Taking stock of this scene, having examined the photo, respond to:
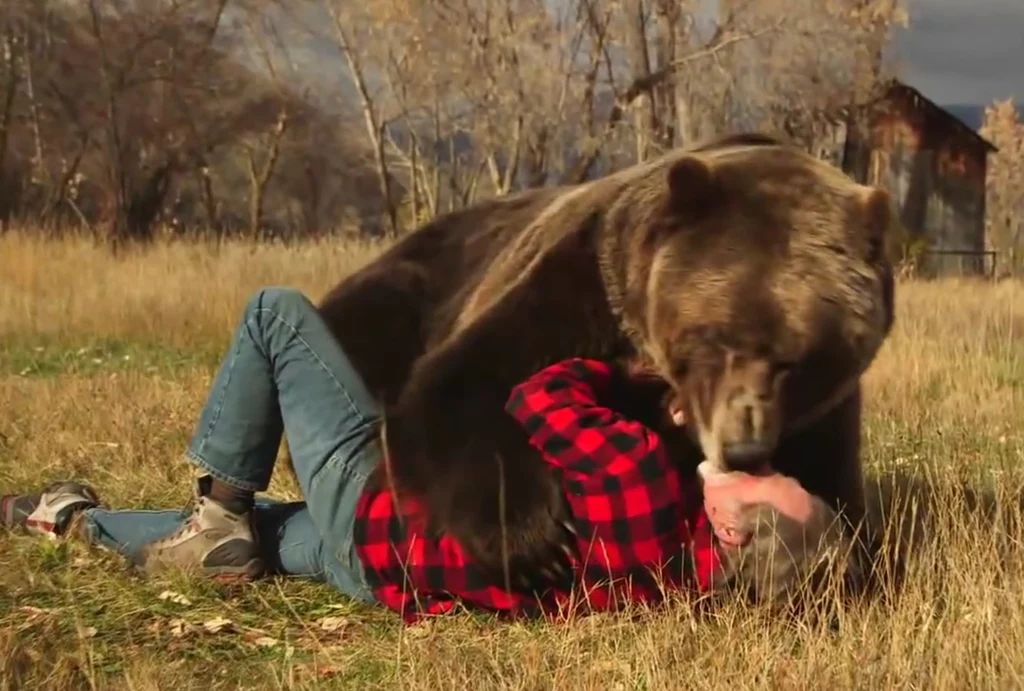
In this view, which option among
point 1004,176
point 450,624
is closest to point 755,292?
point 450,624

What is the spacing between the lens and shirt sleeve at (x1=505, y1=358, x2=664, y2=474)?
110 inches

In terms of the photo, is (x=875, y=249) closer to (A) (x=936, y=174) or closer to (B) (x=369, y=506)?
(B) (x=369, y=506)

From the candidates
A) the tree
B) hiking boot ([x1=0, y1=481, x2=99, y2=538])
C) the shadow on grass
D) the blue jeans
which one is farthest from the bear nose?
the tree

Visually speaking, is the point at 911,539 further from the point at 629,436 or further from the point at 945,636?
the point at 629,436

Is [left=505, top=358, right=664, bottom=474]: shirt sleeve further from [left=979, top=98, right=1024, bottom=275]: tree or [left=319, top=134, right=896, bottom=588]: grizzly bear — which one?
[left=979, top=98, right=1024, bottom=275]: tree

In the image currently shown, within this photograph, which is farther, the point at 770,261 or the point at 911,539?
the point at 911,539

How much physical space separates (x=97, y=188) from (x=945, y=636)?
22963 millimetres

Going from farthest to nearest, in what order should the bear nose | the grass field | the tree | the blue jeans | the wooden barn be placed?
the tree, the wooden barn, the blue jeans, the bear nose, the grass field

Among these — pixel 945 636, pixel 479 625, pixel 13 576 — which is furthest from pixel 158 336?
pixel 945 636

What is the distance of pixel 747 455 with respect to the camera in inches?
108

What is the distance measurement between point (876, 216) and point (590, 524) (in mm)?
1040

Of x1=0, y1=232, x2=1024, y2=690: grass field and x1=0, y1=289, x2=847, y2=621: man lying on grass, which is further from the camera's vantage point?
x1=0, y1=289, x2=847, y2=621: man lying on grass

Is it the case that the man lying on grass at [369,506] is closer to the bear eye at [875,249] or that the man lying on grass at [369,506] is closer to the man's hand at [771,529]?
the man's hand at [771,529]

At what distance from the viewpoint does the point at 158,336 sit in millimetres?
9812
